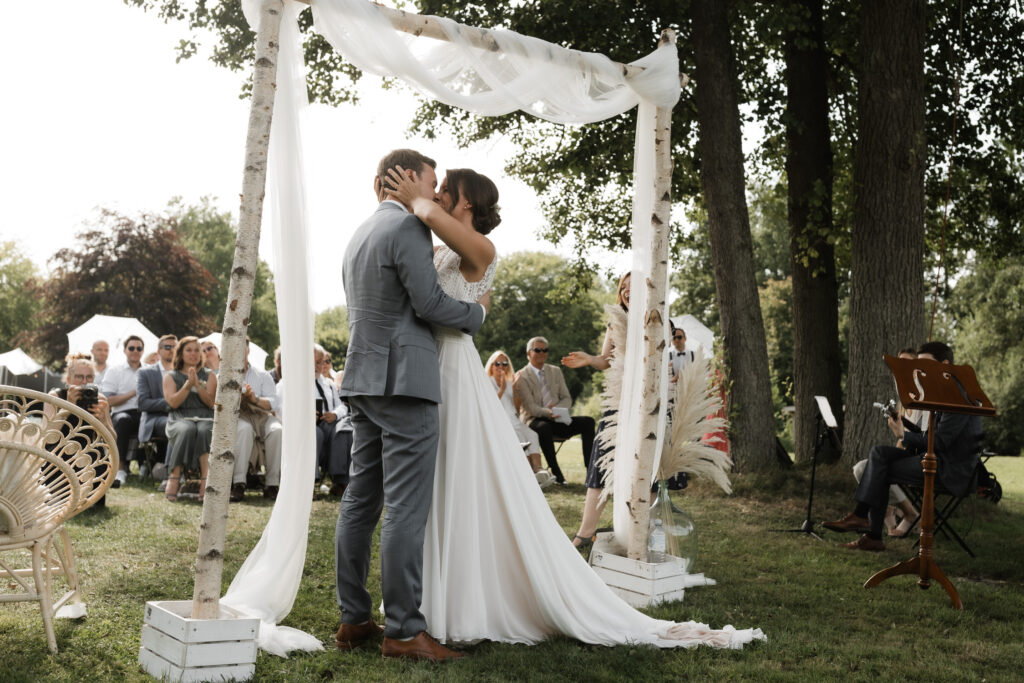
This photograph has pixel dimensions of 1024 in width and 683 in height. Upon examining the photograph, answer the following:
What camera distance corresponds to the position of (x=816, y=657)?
4.21m

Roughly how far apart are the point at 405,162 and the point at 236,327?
1103mm

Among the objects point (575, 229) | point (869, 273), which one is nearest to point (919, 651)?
point (869, 273)

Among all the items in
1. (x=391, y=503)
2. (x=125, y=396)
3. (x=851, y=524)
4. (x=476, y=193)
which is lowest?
(x=851, y=524)

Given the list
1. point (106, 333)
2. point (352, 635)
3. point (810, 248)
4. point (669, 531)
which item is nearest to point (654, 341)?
point (669, 531)

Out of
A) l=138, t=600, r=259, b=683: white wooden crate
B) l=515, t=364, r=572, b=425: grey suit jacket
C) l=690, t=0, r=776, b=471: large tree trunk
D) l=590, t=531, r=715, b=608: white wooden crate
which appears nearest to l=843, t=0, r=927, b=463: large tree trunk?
l=690, t=0, r=776, b=471: large tree trunk

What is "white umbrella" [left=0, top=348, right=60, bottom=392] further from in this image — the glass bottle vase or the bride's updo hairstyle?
the bride's updo hairstyle

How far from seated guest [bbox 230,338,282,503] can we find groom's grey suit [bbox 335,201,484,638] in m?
5.41

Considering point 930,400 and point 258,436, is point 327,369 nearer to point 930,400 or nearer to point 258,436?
point 258,436

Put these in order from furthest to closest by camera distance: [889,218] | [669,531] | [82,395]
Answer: [889,218] < [82,395] < [669,531]

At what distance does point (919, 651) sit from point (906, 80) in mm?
6547

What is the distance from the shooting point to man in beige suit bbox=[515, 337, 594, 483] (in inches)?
461

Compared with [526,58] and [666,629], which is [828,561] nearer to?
[666,629]

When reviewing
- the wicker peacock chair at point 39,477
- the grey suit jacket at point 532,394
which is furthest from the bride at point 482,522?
the grey suit jacket at point 532,394

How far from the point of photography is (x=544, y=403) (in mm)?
11906
